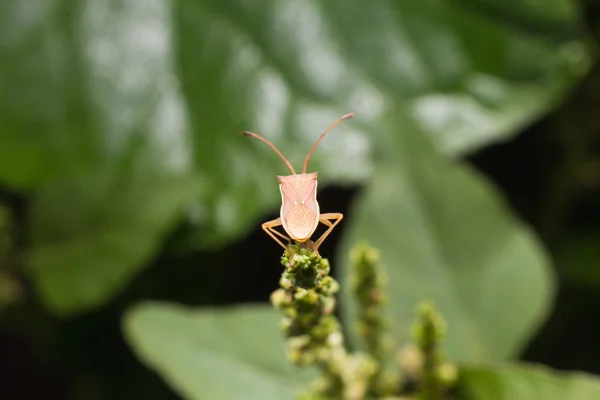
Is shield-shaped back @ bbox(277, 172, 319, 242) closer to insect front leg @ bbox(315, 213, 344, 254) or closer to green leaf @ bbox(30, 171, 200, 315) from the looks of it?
insect front leg @ bbox(315, 213, 344, 254)

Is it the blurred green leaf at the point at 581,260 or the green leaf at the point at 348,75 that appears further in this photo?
the blurred green leaf at the point at 581,260

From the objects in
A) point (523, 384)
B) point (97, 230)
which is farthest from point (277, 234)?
point (97, 230)

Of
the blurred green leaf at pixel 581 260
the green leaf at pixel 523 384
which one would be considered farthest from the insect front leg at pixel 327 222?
the blurred green leaf at pixel 581 260

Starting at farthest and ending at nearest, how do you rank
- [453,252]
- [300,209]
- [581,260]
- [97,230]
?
[581,260], [97,230], [453,252], [300,209]

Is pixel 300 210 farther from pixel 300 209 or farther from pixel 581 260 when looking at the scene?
pixel 581 260

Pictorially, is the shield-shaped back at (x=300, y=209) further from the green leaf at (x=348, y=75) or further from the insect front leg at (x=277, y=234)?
the green leaf at (x=348, y=75)

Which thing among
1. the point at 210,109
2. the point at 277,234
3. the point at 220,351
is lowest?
the point at 220,351
